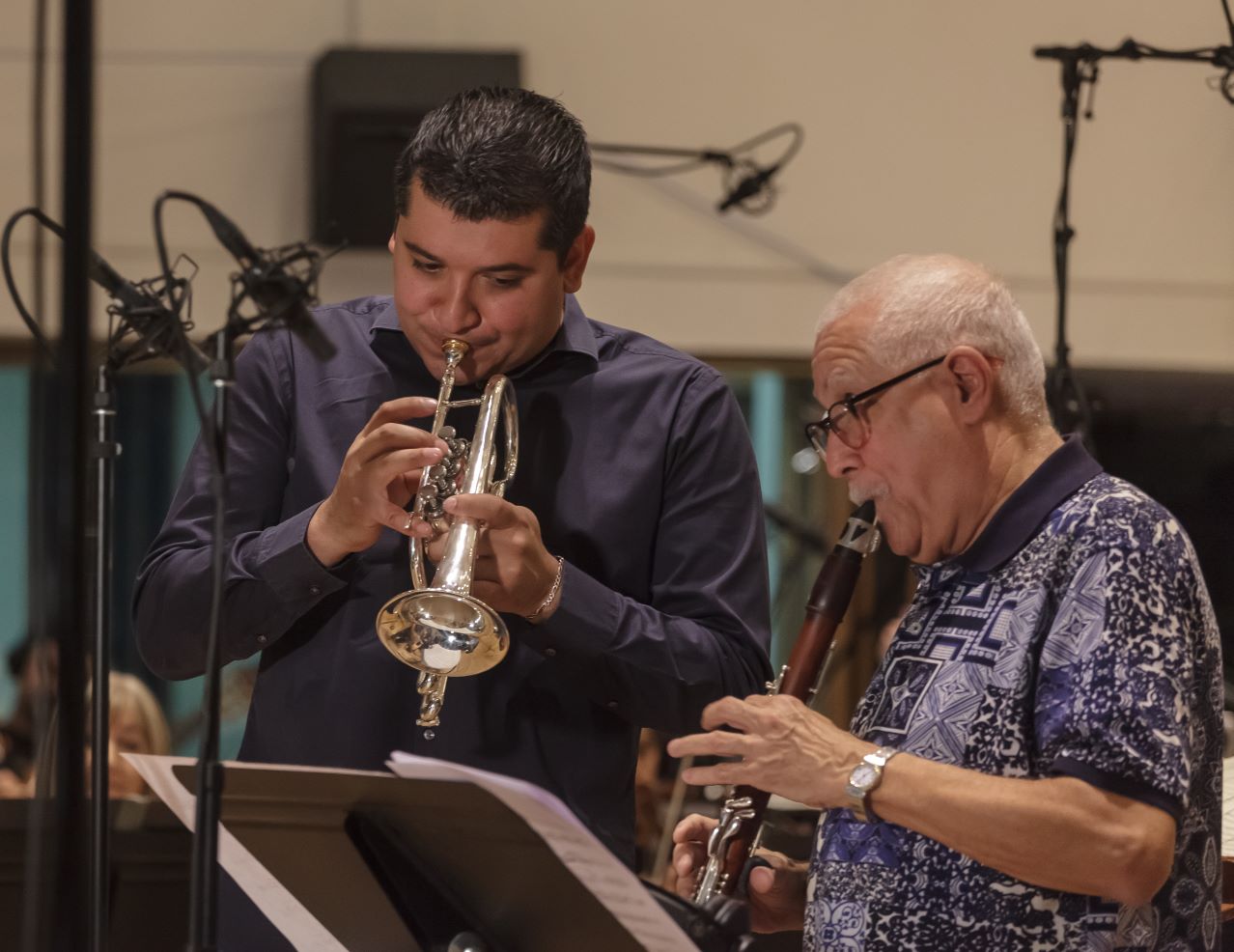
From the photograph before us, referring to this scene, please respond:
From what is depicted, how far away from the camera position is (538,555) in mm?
1736

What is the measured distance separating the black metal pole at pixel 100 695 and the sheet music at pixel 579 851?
13.0 inches

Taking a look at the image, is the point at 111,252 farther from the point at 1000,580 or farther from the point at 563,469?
the point at 1000,580

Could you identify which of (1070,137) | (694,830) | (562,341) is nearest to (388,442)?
(562,341)

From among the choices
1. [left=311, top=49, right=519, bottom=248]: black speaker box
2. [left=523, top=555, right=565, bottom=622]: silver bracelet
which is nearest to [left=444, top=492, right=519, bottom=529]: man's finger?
[left=523, top=555, right=565, bottom=622]: silver bracelet

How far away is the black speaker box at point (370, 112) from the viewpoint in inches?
177

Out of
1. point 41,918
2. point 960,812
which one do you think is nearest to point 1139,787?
point 960,812

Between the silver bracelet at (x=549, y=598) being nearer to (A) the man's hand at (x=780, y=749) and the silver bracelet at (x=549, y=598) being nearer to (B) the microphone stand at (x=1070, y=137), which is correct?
(A) the man's hand at (x=780, y=749)

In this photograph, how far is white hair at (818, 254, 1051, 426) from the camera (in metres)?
1.66

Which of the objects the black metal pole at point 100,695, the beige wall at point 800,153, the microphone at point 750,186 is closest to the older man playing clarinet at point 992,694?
the black metal pole at point 100,695

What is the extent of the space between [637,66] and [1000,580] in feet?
11.1

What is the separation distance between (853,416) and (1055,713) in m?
0.39

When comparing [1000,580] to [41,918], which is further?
[1000,580]

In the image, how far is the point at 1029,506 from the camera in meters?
1.60

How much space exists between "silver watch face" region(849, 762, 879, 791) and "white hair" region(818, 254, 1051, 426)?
1.37ft
